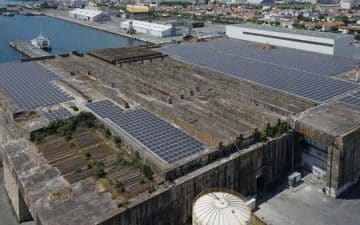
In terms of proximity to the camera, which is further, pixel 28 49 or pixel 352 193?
pixel 28 49

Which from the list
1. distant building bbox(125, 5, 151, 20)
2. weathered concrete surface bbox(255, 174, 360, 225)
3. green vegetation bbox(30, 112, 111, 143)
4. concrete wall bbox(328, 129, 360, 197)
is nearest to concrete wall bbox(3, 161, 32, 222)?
green vegetation bbox(30, 112, 111, 143)

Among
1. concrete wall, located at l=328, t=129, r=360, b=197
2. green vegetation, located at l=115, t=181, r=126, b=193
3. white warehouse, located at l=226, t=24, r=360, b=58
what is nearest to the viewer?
green vegetation, located at l=115, t=181, r=126, b=193

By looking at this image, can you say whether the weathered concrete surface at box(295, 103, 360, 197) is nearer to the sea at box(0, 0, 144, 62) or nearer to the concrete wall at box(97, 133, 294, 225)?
the concrete wall at box(97, 133, 294, 225)

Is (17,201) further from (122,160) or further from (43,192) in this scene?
(122,160)

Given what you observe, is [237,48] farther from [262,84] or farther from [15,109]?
[15,109]

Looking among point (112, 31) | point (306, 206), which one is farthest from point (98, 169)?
point (112, 31)

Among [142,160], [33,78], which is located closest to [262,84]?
[142,160]

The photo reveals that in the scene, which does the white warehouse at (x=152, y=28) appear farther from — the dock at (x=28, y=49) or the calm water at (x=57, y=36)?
the dock at (x=28, y=49)
